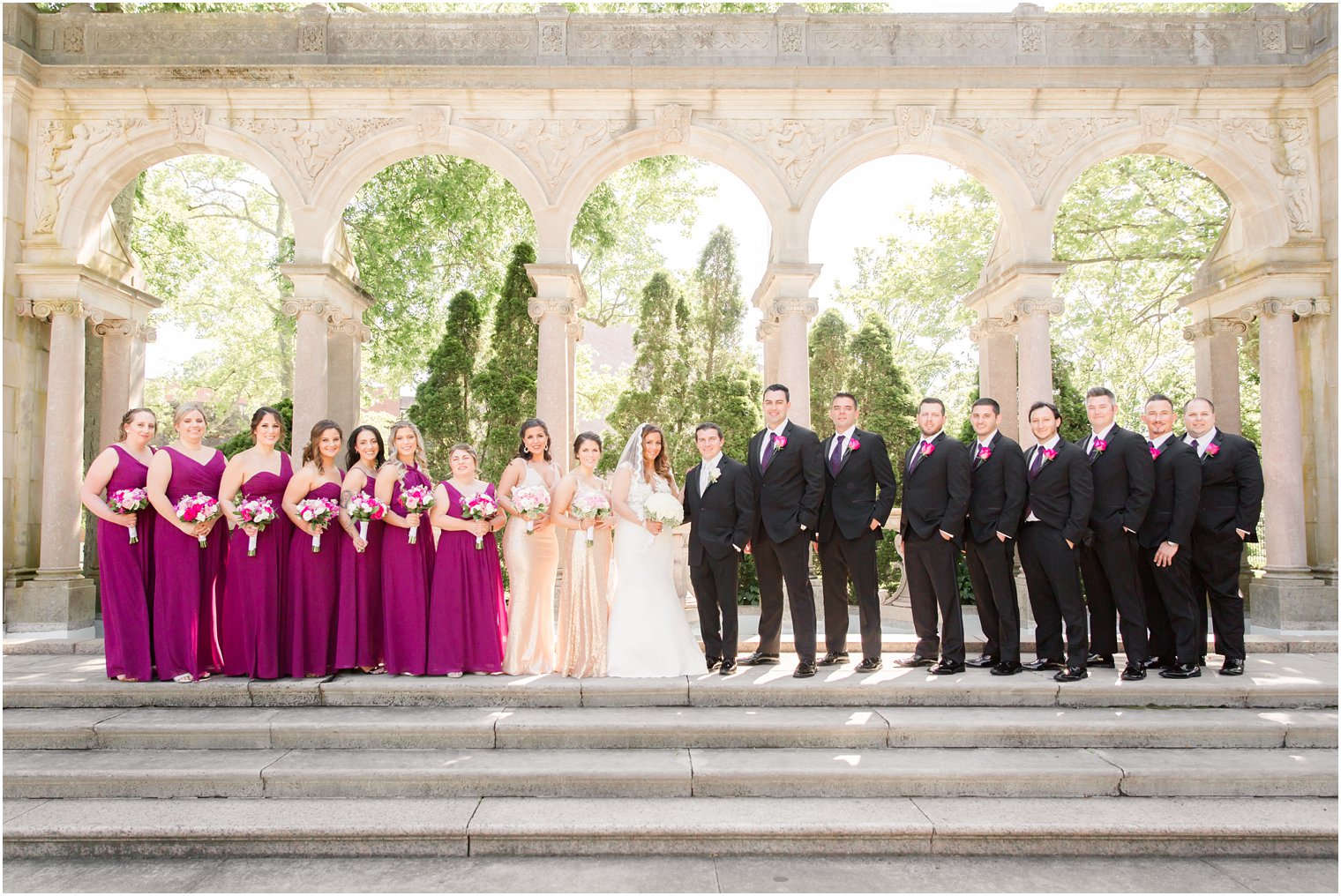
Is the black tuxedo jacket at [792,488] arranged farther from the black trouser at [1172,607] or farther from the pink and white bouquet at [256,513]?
the pink and white bouquet at [256,513]

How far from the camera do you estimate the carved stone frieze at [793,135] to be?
30.8ft

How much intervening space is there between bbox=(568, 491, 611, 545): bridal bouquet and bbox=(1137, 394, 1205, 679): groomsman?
164 inches

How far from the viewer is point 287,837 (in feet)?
14.1

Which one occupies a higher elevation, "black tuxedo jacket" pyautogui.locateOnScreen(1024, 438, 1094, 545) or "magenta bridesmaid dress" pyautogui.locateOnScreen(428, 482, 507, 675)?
"black tuxedo jacket" pyautogui.locateOnScreen(1024, 438, 1094, 545)

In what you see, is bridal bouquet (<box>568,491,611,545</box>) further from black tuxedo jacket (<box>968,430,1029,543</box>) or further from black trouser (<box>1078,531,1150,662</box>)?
black trouser (<box>1078,531,1150,662</box>)

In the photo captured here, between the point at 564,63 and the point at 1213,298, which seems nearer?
the point at 564,63

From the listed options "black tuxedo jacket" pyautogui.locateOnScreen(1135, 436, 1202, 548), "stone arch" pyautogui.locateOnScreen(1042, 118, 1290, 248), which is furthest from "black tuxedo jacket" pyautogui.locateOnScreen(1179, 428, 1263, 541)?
"stone arch" pyautogui.locateOnScreen(1042, 118, 1290, 248)

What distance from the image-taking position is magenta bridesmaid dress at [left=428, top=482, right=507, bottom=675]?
632 centimetres

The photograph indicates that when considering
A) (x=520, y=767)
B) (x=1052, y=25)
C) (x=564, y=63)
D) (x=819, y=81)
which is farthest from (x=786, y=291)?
(x=520, y=767)

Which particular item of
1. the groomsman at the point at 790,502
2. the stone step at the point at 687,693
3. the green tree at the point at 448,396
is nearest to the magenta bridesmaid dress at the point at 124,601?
the stone step at the point at 687,693

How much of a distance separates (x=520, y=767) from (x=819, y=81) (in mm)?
7808

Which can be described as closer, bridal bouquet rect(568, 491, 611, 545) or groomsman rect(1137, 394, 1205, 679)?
groomsman rect(1137, 394, 1205, 679)

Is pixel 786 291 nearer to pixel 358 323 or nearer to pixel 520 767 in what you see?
pixel 358 323

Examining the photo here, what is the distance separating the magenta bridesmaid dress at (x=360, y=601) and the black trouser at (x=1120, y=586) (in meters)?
5.49
